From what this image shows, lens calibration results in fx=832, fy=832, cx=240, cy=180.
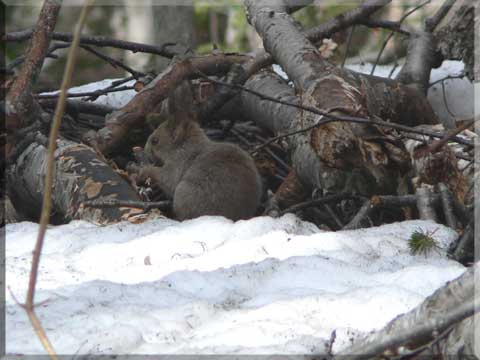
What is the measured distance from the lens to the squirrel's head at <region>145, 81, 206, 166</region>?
5.18m

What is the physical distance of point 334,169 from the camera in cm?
387

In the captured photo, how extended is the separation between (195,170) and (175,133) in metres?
0.57

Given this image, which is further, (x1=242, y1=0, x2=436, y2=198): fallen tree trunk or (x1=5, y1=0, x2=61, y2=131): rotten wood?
(x1=242, y1=0, x2=436, y2=198): fallen tree trunk

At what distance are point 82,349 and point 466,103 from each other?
12.7 feet

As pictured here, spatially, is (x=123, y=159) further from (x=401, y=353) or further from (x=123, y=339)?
(x=401, y=353)

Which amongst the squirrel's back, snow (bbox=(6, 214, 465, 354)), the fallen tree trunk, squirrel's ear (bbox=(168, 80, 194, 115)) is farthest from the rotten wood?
squirrel's ear (bbox=(168, 80, 194, 115))

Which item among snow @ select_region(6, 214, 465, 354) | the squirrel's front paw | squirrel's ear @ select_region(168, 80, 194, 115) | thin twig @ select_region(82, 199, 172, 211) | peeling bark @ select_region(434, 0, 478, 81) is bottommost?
the squirrel's front paw

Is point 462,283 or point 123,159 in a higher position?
point 462,283

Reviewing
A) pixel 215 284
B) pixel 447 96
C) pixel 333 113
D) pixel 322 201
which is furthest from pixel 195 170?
pixel 447 96

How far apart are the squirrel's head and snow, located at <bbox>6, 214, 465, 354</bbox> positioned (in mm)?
1331

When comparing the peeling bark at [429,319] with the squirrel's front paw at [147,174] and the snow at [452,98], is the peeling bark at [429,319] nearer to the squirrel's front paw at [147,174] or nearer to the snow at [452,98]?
the squirrel's front paw at [147,174]

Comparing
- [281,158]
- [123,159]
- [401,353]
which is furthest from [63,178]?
[401,353]

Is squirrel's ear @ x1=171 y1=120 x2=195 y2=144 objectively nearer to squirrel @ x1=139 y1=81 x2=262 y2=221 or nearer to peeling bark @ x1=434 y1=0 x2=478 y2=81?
squirrel @ x1=139 y1=81 x2=262 y2=221

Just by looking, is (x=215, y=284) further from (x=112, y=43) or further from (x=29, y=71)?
(x=112, y=43)
